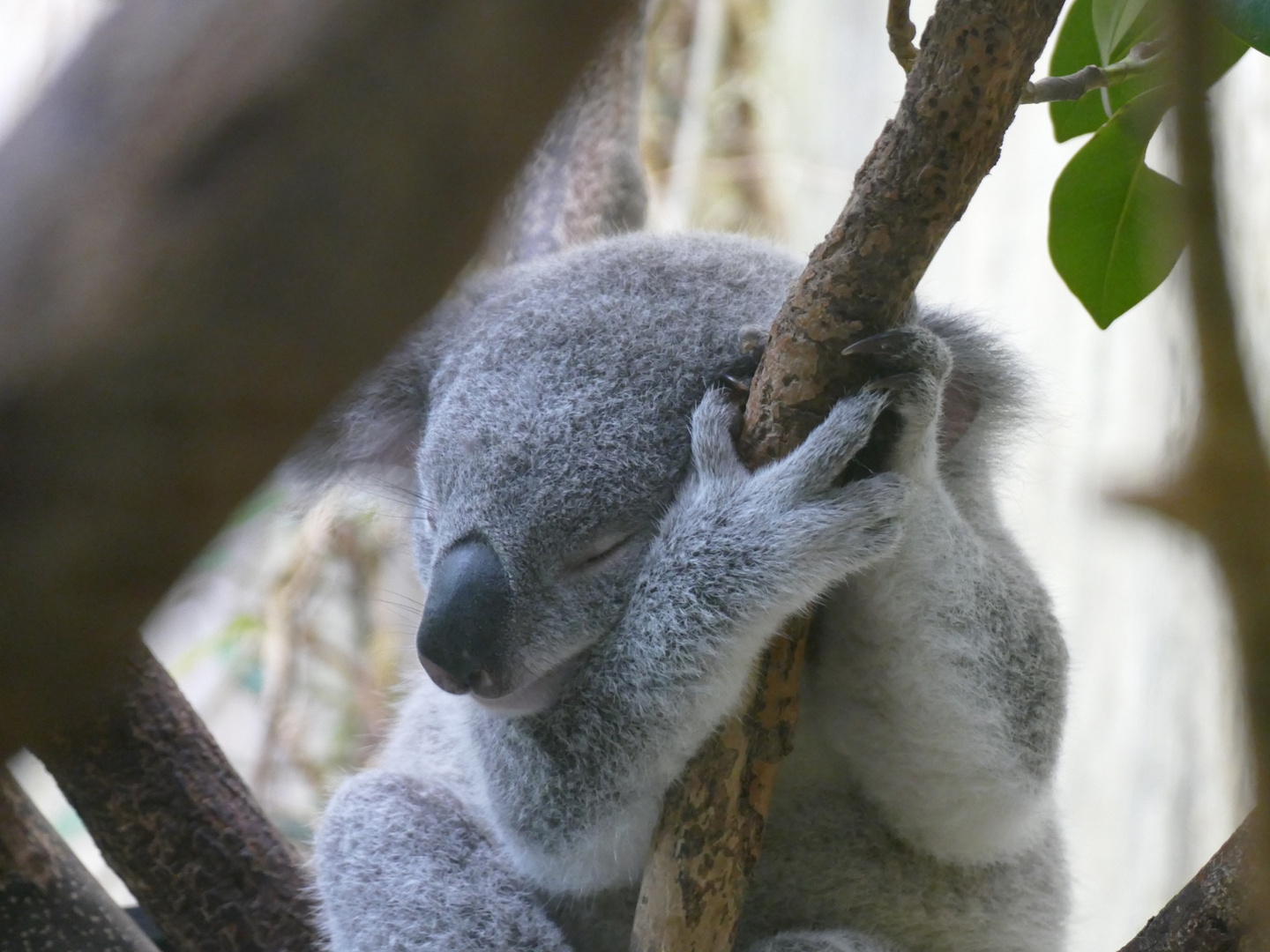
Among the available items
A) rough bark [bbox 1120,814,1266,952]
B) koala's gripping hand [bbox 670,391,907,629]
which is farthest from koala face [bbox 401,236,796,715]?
rough bark [bbox 1120,814,1266,952]

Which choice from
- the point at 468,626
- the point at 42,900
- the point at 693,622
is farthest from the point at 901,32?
the point at 42,900

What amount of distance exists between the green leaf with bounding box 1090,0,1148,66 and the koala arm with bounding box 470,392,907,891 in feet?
2.12

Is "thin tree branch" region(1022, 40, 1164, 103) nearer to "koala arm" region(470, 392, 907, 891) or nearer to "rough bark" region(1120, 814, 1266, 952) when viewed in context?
"koala arm" region(470, 392, 907, 891)

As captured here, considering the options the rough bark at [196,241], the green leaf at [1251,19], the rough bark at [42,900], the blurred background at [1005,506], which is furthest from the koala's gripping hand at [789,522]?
the rough bark at [42,900]

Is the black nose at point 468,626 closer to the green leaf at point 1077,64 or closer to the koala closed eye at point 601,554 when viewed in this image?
the koala closed eye at point 601,554

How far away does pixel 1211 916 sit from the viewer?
5.26 ft

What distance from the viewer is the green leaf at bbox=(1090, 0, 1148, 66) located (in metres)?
1.66

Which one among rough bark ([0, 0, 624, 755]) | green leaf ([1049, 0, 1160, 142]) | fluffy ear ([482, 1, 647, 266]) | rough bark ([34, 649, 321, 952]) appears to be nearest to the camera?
rough bark ([0, 0, 624, 755])

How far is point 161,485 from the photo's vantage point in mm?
602

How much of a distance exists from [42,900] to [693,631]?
128cm

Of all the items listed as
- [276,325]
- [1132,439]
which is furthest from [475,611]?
[1132,439]

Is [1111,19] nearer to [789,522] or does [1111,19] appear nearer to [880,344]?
[880,344]

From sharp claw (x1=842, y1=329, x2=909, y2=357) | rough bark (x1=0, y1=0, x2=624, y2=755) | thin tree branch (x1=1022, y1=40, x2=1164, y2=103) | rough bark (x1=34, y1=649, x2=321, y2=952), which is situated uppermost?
rough bark (x1=0, y1=0, x2=624, y2=755)

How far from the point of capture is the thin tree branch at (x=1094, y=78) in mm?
1537
